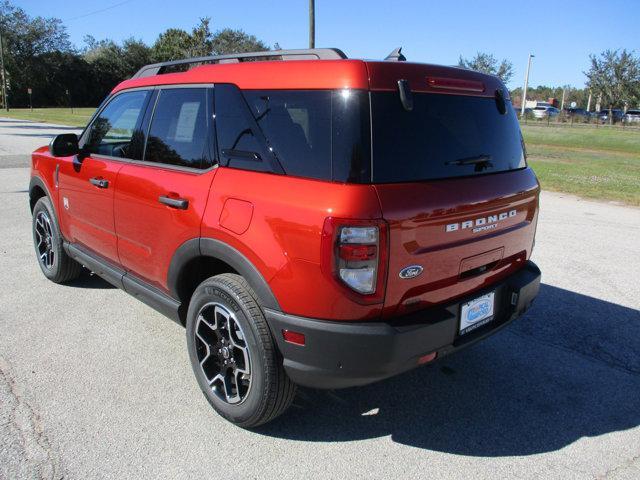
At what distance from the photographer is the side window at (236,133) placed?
2.57 m

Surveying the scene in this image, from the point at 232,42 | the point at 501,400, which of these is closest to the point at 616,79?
the point at 232,42

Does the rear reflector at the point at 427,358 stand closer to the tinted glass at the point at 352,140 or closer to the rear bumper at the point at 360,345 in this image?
the rear bumper at the point at 360,345

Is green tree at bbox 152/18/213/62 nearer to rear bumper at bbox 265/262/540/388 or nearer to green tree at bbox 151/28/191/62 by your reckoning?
green tree at bbox 151/28/191/62

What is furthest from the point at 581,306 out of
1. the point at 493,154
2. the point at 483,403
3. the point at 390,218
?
the point at 390,218

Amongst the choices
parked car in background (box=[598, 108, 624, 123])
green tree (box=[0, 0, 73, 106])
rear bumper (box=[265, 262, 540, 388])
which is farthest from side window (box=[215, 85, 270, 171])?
green tree (box=[0, 0, 73, 106])

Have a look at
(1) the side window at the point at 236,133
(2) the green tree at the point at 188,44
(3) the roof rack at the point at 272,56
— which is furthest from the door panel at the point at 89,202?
(2) the green tree at the point at 188,44

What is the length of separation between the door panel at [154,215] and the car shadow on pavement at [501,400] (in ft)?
3.87

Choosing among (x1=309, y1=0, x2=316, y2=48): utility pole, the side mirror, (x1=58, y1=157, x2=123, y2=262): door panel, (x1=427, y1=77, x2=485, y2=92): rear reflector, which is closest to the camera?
(x1=427, y1=77, x2=485, y2=92): rear reflector

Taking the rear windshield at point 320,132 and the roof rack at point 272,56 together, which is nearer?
the rear windshield at point 320,132

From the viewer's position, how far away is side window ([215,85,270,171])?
257 centimetres

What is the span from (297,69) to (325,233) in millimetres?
871

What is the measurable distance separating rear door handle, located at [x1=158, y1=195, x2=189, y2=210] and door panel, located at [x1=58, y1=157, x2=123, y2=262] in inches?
28.6

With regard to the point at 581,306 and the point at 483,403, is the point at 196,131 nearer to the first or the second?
the point at 483,403

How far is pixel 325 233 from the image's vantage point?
2.17 metres
